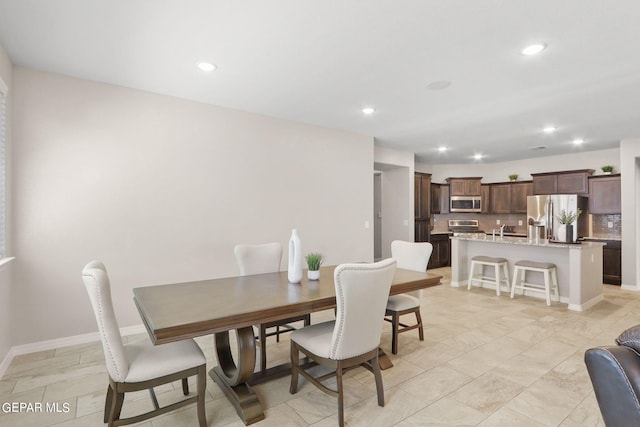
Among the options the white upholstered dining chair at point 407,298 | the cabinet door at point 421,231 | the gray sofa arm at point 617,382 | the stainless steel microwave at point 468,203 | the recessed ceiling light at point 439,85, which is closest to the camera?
the gray sofa arm at point 617,382

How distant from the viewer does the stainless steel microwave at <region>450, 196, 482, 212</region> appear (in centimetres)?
823

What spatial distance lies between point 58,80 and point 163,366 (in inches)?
119

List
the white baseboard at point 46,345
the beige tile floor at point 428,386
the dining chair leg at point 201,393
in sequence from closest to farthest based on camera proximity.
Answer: the dining chair leg at point 201,393, the beige tile floor at point 428,386, the white baseboard at point 46,345

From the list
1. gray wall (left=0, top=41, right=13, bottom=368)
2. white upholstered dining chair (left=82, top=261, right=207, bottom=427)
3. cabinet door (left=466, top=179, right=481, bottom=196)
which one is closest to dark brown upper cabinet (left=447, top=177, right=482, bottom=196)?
cabinet door (left=466, top=179, right=481, bottom=196)

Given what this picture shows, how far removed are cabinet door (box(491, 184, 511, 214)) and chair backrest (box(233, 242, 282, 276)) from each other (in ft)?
21.8

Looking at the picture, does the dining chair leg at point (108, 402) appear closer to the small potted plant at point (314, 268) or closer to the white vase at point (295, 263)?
the white vase at point (295, 263)

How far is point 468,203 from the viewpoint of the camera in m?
8.24

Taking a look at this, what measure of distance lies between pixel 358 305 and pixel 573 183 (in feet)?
22.3

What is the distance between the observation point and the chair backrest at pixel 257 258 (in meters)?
3.16

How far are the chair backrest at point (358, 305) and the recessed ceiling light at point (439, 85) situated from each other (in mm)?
2154

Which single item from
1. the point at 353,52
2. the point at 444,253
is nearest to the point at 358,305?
the point at 353,52

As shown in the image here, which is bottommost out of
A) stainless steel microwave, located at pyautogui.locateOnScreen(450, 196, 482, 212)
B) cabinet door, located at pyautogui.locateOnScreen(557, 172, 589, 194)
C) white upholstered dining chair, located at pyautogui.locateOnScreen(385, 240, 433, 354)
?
white upholstered dining chair, located at pyautogui.locateOnScreen(385, 240, 433, 354)

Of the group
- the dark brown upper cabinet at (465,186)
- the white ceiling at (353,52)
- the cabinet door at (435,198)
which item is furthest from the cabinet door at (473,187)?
the white ceiling at (353,52)

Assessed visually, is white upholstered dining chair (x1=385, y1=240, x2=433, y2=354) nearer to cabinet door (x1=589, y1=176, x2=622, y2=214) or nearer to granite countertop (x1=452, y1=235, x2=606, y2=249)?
granite countertop (x1=452, y1=235, x2=606, y2=249)
